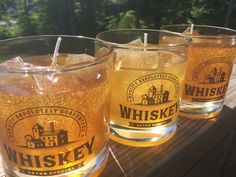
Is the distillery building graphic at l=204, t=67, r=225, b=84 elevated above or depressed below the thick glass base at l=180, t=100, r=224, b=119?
above

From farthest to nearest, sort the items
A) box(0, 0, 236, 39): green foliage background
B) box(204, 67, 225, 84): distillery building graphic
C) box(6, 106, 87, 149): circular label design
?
box(0, 0, 236, 39): green foliage background → box(204, 67, 225, 84): distillery building graphic → box(6, 106, 87, 149): circular label design

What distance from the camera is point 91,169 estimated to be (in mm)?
409

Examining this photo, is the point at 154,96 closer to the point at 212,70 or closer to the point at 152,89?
the point at 152,89

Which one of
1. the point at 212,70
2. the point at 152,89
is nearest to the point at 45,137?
the point at 152,89

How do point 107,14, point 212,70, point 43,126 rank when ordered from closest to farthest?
point 43,126 → point 212,70 → point 107,14

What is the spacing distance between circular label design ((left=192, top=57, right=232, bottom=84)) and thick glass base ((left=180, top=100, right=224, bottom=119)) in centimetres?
6

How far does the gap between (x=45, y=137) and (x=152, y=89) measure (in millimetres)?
170

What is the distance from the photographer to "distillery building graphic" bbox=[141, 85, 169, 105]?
432 mm

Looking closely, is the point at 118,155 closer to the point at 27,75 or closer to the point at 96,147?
the point at 96,147

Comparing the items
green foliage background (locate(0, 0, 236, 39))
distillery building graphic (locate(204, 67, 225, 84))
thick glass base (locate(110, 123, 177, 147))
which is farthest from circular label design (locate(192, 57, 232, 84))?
green foliage background (locate(0, 0, 236, 39))

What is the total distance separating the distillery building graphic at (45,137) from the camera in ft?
1.08

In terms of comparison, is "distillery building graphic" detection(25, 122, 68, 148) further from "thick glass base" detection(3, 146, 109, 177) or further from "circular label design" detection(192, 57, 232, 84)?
"circular label design" detection(192, 57, 232, 84)

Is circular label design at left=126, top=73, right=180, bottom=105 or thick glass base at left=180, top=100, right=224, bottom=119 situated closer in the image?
circular label design at left=126, top=73, right=180, bottom=105

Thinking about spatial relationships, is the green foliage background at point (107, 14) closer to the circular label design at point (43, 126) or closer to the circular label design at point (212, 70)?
the circular label design at point (212, 70)
